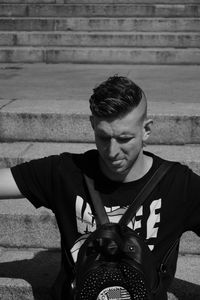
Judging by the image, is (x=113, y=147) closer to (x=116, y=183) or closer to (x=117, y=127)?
(x=117, y=127)


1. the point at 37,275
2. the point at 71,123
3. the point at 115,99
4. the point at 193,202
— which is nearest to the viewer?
the point at 115,99

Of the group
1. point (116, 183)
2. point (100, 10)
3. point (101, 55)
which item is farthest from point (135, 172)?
point (100, 10)

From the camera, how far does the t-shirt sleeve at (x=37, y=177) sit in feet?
8.44

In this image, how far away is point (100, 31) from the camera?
8.90 meters

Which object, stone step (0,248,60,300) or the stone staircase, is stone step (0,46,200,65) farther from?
stone step (0,248,60,300)

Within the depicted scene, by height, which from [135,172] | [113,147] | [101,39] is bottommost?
[101,39]

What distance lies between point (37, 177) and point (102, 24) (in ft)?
21.9

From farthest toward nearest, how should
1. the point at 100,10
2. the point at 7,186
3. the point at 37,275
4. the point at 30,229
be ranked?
1. the point at 100,10
2. the point at 30,229
3. the point at 37,275
4. the point at 7,186

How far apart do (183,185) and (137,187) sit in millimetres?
196

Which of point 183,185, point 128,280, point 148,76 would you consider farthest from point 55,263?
point 148,76

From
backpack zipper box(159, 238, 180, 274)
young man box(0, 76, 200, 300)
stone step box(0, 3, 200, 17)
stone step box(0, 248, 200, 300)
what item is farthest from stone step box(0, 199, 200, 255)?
stone step box(0, 3, 200, 17)

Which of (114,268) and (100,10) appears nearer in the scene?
(114,268)

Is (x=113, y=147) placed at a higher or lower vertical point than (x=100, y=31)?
higher

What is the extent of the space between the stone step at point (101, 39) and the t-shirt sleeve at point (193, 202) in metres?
6.04
